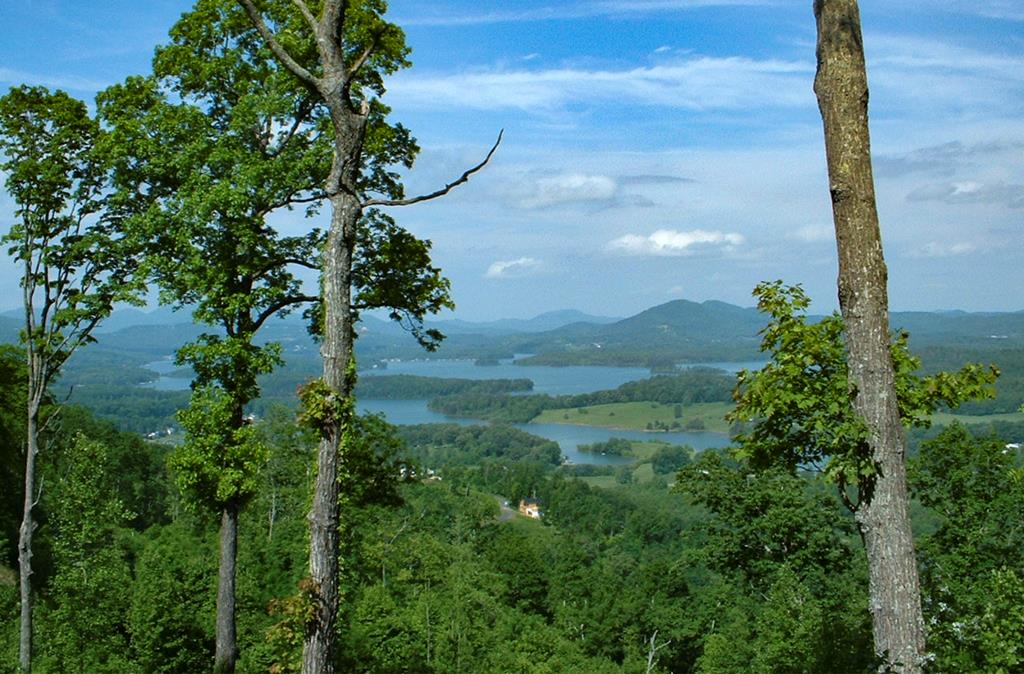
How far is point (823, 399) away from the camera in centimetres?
470

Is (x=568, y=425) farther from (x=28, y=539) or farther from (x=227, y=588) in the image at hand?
(x=227, y=588)

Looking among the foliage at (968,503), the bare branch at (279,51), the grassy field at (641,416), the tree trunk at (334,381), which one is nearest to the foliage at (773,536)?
the foliage at (968,503)

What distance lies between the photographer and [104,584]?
1331 cm

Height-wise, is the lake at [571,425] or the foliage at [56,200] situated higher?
the foliage at [56,200]

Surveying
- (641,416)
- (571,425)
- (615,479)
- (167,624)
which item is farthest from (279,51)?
(641,416)

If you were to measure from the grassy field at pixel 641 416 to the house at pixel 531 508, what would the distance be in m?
47.8

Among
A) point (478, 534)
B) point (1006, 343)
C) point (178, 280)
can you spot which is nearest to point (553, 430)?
point (478, 534)

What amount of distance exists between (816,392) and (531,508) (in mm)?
66633

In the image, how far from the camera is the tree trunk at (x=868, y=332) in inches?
176

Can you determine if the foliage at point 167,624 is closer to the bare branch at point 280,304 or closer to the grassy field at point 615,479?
the bare branch at point 280,304

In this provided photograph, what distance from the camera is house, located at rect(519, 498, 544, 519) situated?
68.5m

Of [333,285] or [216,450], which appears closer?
[333,285]

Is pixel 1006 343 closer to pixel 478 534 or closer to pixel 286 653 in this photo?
pixel 478 534

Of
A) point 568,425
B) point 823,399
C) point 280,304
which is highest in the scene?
point 280,304
